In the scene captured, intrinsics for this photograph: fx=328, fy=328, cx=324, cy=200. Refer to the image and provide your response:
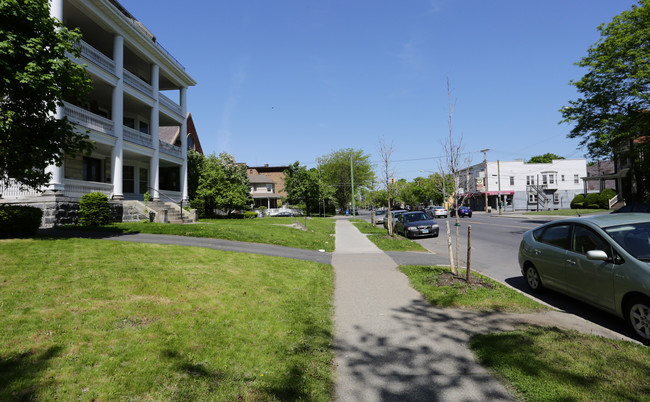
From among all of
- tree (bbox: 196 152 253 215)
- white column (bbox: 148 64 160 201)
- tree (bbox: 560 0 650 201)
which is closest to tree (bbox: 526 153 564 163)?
tree (bbox: 560 0 650 201)

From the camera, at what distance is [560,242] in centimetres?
606

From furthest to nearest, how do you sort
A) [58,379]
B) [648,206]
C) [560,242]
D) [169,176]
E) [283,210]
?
[283,210] < [169,176] < [648,206] < [560,242] < [58,379]

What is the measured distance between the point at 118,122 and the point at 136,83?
12.5 ft

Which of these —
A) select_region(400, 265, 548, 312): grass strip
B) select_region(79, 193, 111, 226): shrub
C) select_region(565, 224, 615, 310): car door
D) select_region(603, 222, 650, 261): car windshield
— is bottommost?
select_region(400, 265, 548, 312): grass strip

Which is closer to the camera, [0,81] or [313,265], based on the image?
[0,81]

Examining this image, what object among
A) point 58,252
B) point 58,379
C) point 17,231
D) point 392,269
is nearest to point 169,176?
point 17,231

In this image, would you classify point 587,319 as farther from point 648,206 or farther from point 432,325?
point 648,206

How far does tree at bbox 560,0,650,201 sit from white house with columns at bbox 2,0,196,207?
28.3m

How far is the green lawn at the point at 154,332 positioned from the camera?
298 cm

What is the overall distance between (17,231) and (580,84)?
3078 centimetres

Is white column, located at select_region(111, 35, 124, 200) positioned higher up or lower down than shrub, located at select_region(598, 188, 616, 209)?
higher up

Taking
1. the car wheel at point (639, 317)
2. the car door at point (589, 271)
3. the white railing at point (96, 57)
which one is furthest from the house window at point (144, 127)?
the car wheel at point (639, 317)

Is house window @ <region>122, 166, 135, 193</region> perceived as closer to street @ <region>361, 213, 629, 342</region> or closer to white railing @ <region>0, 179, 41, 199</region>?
white railing @ <region>0, 179, 41, 199</region>

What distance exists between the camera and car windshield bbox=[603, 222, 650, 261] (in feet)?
14.9
